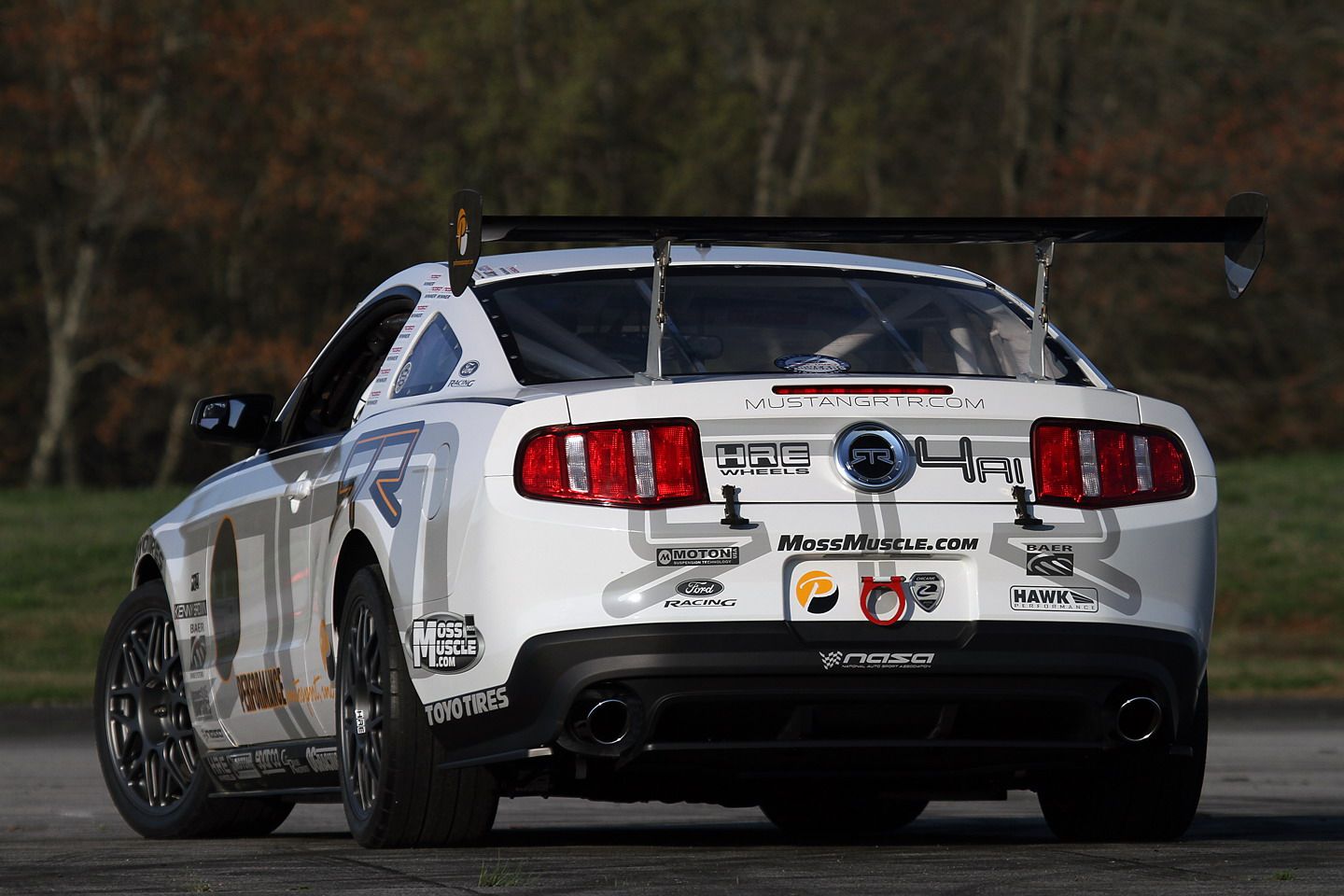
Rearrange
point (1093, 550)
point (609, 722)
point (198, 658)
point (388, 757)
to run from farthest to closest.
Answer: point (198, 658), point (388, 757), point (1093, 550), point (609, 722)

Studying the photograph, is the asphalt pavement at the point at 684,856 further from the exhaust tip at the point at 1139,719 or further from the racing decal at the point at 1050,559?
the racing decal at the point at 1050,559

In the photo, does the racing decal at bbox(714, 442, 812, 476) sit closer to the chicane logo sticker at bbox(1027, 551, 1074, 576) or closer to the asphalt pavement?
the chicane logo sticker at bbox(1027, 551, 1074, 576)

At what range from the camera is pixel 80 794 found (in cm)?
1014

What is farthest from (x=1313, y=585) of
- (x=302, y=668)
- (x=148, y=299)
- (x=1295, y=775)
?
(x=148, y=299)

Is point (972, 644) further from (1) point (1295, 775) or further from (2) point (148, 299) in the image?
(2) point (148, 299)

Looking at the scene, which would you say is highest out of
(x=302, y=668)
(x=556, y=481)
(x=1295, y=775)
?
(x=556, y=481)

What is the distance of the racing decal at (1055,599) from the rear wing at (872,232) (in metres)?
0.63

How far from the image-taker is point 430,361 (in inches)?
275

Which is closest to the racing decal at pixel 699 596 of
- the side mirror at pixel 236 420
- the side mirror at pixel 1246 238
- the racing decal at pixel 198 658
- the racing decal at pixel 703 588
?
the racing decal at pixel 703 588

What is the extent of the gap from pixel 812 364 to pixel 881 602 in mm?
853

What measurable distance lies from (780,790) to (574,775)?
0.66 meters

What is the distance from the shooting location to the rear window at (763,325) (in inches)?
262

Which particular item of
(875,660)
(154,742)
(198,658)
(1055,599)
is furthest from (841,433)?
(154,742)

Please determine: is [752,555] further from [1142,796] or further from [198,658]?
[198,658]
